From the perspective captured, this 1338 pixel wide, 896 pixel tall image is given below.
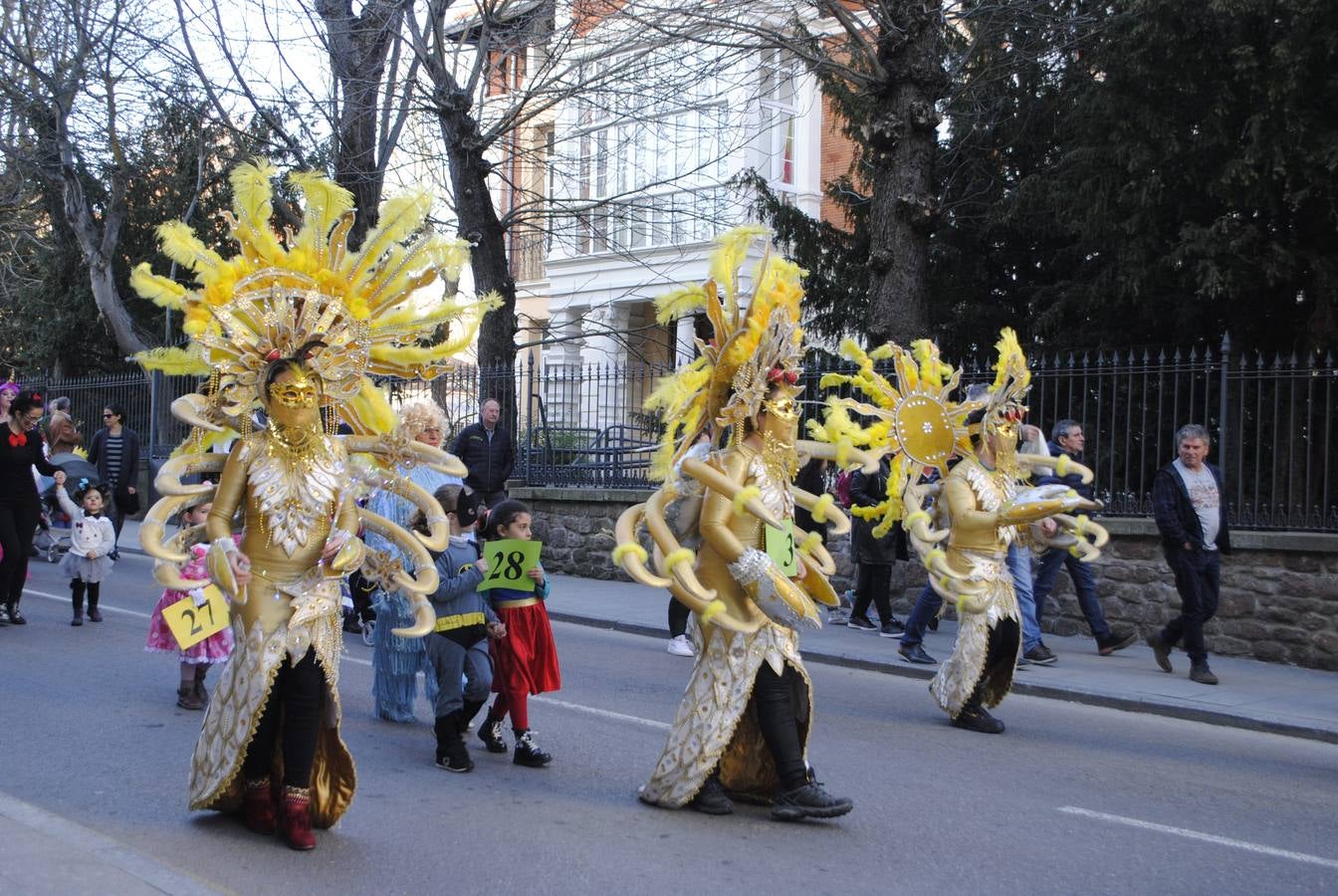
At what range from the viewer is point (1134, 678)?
1006 cm

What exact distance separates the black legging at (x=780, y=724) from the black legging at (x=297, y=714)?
70.9 inches

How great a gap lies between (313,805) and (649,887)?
4.71 ft

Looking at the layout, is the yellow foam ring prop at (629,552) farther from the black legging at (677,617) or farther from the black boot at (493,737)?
the black legging at (677,617)

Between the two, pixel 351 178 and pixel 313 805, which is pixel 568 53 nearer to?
pixel 351 178

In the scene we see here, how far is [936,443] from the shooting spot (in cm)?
768

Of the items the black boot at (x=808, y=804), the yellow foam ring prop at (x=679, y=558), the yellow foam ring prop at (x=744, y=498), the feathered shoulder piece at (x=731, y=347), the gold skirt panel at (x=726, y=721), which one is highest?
the feathered shoulder piece at (x=731, y=347)

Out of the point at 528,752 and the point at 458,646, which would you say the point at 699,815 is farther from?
the point at 458,646

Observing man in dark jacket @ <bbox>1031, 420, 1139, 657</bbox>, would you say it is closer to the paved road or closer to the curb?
the curb

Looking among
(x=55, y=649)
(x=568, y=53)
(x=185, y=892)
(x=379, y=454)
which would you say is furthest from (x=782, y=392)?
(x=568, y=53)

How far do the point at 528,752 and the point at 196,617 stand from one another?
1.75 m

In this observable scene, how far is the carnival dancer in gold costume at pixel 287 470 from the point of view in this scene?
16.7ft

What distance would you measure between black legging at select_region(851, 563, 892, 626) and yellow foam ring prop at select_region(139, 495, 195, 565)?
796 cm

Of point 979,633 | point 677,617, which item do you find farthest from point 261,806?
point 677,617

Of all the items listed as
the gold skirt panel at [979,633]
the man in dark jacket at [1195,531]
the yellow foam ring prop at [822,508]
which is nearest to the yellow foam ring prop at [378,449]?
the yellow foam ring prop at [822,508]
